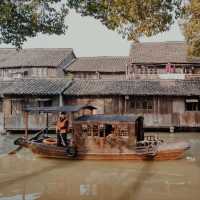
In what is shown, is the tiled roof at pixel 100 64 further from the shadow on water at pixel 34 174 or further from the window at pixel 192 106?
the shadow on water at pixel 34 174

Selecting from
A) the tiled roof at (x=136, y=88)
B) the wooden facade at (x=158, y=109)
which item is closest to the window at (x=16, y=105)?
the tiled roof at (x=136, y=88)

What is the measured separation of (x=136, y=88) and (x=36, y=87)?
7.30 metres

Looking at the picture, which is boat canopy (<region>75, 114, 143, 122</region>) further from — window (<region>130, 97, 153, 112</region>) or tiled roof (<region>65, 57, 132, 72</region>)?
tiled roof (<region>65, 57, 132, 72</region>)

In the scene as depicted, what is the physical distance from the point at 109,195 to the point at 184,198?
2.14 m

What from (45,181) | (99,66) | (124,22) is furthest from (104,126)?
(99,66)

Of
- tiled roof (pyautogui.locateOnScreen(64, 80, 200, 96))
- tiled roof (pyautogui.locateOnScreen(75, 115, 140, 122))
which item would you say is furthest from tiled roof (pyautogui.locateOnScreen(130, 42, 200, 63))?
tiled roof (pyautogui.locateOnScreen(75, 115, 140, 122))

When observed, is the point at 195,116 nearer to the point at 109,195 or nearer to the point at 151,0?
the point at 109,195

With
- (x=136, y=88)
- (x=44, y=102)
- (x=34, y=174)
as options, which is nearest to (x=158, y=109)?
(x=136, y=88)

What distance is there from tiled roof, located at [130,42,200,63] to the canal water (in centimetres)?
1797

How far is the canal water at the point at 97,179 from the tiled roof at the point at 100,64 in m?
23.0

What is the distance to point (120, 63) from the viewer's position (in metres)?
41.5

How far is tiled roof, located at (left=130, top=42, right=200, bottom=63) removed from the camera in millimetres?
35216

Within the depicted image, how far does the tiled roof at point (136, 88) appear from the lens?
26797 millimetres

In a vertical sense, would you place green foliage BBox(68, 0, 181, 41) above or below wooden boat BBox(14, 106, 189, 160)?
above
